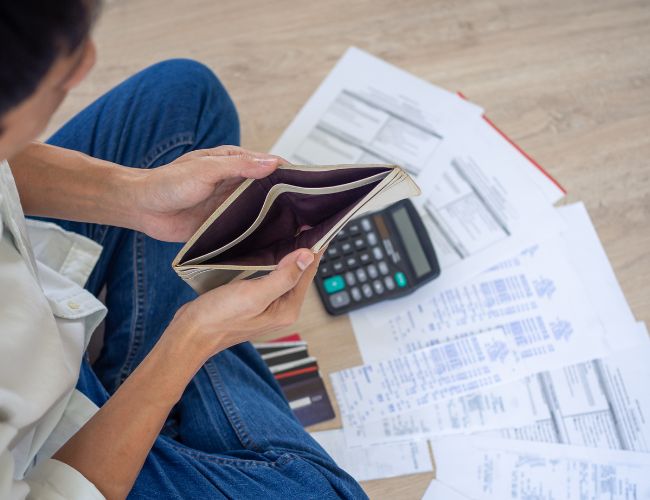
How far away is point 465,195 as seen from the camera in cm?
81

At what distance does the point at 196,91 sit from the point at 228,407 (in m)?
0.36

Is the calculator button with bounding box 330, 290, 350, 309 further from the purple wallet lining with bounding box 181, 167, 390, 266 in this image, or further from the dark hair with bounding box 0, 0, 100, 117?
the dark hair with bounding box 0, 0, 100, 117

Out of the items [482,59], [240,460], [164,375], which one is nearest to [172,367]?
[164,375]

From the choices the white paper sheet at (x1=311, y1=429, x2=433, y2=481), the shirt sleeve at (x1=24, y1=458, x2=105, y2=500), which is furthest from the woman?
the white paper sheet at (x1=311, y1=429, x2=433, y2=481)

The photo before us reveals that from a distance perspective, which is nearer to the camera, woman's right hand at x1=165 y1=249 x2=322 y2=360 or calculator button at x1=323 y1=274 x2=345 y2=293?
woman's right hand at x1=165 y1=249 x2=322 y2=360

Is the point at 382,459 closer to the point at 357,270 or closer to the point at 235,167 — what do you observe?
the point at 357,270

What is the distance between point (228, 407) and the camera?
1.95ft

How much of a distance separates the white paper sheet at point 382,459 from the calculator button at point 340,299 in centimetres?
16

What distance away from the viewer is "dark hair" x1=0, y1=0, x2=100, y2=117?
10.4 inches

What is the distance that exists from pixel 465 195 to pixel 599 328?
0.77 ft

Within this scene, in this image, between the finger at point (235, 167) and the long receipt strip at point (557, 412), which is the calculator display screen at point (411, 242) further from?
the finger at point (235, 167)

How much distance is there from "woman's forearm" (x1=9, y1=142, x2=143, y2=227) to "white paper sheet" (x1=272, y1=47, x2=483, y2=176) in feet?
1.01

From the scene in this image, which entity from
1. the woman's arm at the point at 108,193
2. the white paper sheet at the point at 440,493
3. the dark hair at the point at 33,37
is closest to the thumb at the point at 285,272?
the woman's arm at the point at 108,193

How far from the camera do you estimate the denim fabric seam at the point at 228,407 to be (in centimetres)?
58
